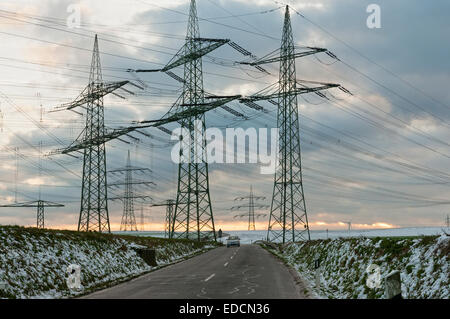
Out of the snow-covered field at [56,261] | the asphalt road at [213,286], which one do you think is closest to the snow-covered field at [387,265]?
the asphalt road at [213,286]

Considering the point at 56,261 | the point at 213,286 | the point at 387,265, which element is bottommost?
the point at 213,286

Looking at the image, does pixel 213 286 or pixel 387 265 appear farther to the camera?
pixel 213 286

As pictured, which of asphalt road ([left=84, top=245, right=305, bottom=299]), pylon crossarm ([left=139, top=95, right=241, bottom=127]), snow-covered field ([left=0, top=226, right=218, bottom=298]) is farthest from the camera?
pylon crossarm ([left=139, top=95, right=241, bottom=127])

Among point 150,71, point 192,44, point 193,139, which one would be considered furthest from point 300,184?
point 150,71

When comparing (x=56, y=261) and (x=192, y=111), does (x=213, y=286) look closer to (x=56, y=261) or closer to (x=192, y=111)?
(x=56, y=261)

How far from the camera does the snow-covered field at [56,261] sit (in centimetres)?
1700

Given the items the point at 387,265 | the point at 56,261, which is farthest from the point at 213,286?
the point at 387,265

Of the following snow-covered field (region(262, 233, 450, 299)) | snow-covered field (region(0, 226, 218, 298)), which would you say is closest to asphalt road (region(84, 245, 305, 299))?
snow-covered field (region(262, 233, 450, 299))

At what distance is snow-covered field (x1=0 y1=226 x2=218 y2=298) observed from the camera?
17.0m

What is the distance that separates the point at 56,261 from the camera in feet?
65.9

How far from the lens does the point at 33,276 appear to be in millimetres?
17688

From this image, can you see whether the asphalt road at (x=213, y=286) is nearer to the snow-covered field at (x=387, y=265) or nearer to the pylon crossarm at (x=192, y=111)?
the snow-covered field at (x=387, y=265)

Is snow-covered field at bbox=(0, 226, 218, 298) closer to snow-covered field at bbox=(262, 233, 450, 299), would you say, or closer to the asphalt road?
the asphalt road
